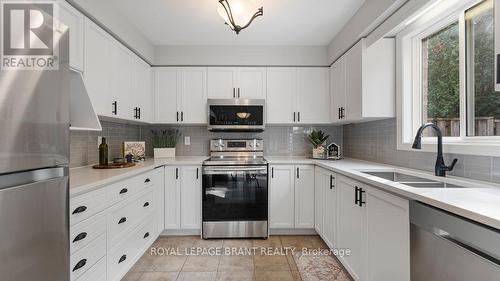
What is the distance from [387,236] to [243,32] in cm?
241

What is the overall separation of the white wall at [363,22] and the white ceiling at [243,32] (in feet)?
0.22

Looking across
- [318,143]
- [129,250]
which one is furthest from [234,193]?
[318,143]

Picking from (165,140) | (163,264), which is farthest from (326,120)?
(163,264)

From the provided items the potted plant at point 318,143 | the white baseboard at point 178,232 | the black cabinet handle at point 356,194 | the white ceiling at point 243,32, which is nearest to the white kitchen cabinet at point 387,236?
the black cabinet handle at point 356,194

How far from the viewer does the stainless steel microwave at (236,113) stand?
3066 mm

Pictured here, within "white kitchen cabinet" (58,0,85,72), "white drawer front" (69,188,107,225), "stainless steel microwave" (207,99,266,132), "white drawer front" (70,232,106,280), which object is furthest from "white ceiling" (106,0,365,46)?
"white drawer front" (70,232,106,280)

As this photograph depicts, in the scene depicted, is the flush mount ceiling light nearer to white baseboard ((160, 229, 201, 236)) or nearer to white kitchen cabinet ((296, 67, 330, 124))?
white kitchen cabinet ((296, 67, 330, 124))

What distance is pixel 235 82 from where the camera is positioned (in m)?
3.13

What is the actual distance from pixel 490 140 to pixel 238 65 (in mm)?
2533

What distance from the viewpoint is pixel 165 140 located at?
10.4 feet

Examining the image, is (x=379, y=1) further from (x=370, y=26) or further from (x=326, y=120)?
(x=326, y=120)

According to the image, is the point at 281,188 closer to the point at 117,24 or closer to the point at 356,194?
the point at 356,194

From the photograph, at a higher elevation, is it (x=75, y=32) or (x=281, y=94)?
(x=75, y=32)

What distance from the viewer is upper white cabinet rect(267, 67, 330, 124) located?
3.15m
